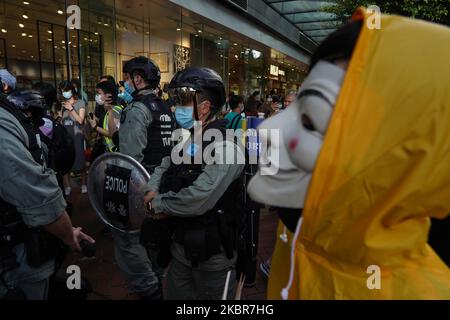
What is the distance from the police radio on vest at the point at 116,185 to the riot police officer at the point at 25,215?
0.59m

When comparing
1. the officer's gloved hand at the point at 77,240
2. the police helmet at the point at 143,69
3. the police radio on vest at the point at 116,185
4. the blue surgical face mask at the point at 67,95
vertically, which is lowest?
the officer's gloved hand at the point at 77,240

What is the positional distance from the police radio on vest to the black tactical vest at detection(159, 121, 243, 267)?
479mm

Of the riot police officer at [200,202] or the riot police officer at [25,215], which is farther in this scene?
the riot police officer at [200,202]

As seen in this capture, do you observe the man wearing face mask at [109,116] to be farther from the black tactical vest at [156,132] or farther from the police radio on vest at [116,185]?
the police radio on vest at [116,185]

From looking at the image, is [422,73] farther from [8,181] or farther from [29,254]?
[29,254]

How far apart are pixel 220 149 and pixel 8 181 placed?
1078mm

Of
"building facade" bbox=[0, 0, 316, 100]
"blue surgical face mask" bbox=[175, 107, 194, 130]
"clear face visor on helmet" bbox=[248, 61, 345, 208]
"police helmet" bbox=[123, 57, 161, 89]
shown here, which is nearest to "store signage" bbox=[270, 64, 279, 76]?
"building facade" bbox=[0, 0, 316, 100]

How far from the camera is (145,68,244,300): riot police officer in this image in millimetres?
1861

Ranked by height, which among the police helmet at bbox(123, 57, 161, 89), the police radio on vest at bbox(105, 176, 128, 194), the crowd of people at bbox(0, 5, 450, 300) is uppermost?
the police helmet at bbox(123, 57, 161, 89)

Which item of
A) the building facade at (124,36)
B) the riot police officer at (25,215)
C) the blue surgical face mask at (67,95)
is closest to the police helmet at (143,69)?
the riot police officer at (25,215)

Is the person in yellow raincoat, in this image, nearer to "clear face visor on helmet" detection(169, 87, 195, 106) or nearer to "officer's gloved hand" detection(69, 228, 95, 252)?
"clear face visor on helmet" detection(169, 87, 195, 106)

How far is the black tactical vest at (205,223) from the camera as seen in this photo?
6.19 ft

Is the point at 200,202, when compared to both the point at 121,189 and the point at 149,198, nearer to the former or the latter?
the point at 149,198
